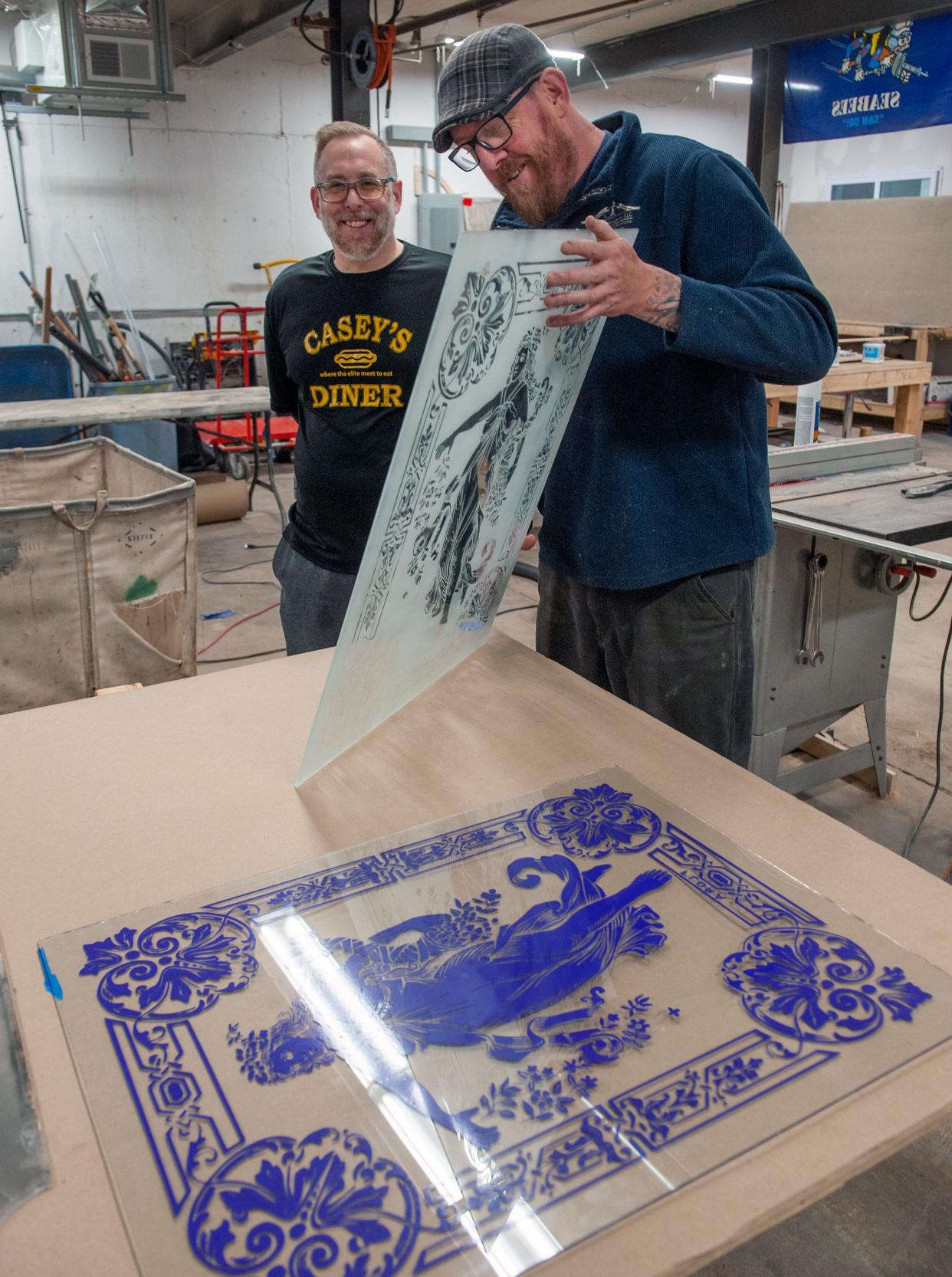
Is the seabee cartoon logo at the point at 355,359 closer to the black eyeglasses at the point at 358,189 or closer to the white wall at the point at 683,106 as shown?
the black eyeglasses at the point at 358,189

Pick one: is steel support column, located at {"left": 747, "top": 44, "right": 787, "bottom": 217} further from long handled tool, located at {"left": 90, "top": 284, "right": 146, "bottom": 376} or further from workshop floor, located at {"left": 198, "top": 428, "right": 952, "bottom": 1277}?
long handled tool, located at {"left": 90, "top": 284, "right": 146, "bottom": 376}

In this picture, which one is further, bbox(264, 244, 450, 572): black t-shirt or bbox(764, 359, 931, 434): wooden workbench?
bbox(764, 359, 931, 434): wooden workbench

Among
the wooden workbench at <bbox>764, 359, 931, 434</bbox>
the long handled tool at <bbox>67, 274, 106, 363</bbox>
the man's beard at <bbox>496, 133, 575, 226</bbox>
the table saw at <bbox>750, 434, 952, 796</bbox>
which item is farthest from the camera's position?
the long handled tool at <bbox>67, 274, 106, 363</bbox>

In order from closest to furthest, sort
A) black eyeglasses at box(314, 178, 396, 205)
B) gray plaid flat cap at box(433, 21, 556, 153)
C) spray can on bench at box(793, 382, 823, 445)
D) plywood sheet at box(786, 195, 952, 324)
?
gray plaid flat cap at box(433, 21, 556, 153) < black eyeglasses at box(314, 178, 396, 205) < spray can on bench at box(793, 382, 823, 445) < plywood sheet at box(786, 195, 952, 324)

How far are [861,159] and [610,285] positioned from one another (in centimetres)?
928

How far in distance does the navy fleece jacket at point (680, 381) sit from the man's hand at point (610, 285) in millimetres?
55

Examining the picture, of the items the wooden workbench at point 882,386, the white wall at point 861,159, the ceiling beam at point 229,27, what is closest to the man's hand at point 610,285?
the wooden workbench at point 882,386

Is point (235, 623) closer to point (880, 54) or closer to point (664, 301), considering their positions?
point (664, 301)

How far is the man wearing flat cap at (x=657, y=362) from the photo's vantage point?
1.09 metres

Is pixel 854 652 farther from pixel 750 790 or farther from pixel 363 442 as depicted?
pixel 750 790

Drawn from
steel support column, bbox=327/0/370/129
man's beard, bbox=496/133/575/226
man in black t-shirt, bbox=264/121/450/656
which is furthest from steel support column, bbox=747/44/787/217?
man's beard, bbox=496/133/575/226

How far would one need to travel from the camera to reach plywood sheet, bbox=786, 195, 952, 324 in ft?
21.9

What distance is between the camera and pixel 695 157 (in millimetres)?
1162

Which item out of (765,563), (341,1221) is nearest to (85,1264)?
(341,1221)
